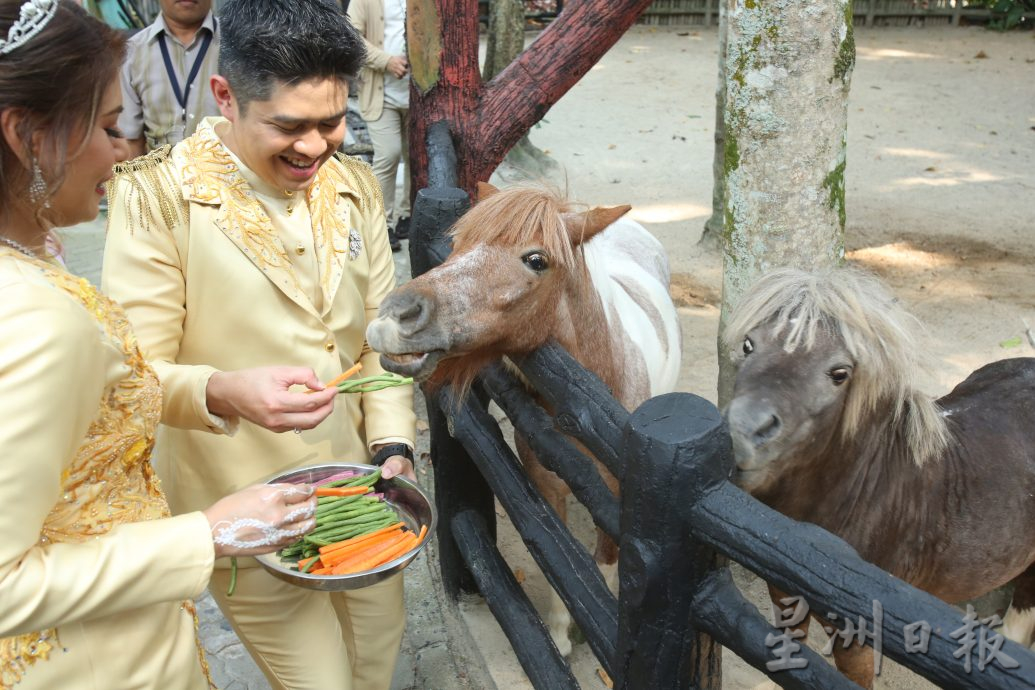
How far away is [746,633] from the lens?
1.53m

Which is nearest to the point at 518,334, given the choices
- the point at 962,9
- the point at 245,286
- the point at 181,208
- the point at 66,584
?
the point at 245,286

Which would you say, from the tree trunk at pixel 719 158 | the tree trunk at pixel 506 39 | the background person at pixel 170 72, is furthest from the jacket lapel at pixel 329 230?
the tree trunk at pixel 506 39

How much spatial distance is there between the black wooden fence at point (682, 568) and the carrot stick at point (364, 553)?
1.36 feet

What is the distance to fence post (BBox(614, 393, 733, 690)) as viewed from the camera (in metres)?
1.51

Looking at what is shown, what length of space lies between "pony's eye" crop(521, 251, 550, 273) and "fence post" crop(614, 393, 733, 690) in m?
0.92

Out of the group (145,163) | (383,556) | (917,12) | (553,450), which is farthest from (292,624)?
(917,12)

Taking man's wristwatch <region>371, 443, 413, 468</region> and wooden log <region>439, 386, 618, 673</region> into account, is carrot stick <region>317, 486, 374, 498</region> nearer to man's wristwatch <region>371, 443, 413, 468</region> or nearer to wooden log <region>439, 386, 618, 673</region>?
man's wristwatch <region>371, 443, 413, 468</region>

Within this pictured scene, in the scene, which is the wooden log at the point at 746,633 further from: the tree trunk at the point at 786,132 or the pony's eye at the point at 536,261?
the tree trunk at the point at 786,132

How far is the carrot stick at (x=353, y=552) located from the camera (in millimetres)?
2184

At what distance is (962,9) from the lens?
14.3 meters

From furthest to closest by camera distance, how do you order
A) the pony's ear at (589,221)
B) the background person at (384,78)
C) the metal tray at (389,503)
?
the background person at (384,78), the pony's ear at (589,221), the metal tray at (389,503)

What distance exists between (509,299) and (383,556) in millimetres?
762

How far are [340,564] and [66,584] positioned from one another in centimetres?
84

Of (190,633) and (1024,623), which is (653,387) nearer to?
(1024,623)
